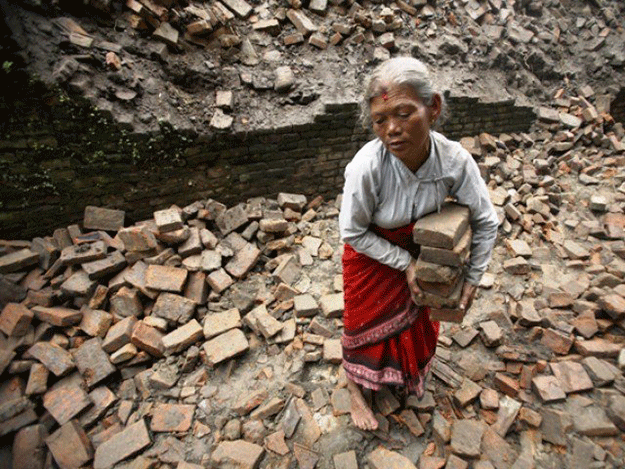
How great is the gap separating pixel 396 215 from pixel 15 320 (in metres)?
3.16

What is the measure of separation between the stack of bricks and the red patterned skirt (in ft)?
0.56

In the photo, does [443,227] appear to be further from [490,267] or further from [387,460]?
[490,267]

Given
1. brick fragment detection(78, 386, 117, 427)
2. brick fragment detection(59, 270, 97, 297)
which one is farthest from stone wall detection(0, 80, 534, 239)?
brick fragment detection(78, 386, 117, 427)

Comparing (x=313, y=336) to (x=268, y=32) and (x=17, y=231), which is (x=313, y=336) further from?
(x=268, y=32)

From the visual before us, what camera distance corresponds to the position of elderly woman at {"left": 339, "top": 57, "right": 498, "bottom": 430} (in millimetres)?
1481

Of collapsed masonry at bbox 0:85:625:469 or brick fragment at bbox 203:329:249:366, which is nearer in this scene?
collapsed masonry at bbox 0:85:625:469

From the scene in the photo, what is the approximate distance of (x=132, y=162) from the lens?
3.46m

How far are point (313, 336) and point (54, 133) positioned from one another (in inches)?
115

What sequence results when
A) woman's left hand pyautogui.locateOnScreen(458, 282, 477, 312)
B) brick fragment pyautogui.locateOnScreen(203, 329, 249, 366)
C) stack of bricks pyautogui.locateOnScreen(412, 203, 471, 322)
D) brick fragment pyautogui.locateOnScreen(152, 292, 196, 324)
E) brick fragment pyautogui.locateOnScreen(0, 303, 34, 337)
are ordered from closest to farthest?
stack of bricks pyautogui.locateOnScreen(412, 203, 471, 322) < woman's left hand pyautogui.locateOnScreen(458, 282, 477, 312) < brick fragment pyautogui.locateOnScreen(203, 329, 249, 366) < brick fragment pyautogui.locateOnScreen(0, 303, 34, 337) < brick fragment pyautogui.locateOnScreen(152, 292, 196, 324)

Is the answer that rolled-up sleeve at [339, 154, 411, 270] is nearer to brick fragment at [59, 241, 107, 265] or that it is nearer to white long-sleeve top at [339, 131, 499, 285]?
white long-sleeve top at [339, 131, 499, 285]

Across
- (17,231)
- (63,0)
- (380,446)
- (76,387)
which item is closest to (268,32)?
(63,0)

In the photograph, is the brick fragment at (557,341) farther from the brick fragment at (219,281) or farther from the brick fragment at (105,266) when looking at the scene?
the brick fragment at (105,266)

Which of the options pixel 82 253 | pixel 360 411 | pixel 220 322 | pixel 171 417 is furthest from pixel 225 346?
pixel 82 253

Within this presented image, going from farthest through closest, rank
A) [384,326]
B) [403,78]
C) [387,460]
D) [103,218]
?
[103,218] → [387,460] → [384,326] → [403,78]
